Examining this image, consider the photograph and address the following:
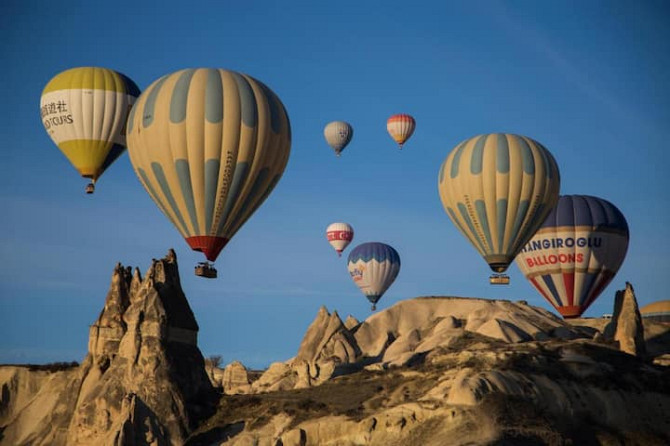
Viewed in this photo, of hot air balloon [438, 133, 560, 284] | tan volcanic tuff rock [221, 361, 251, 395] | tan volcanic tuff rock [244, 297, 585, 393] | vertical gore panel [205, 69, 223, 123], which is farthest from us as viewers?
tan volcanic tuff rock [221, 361, 251, 395]

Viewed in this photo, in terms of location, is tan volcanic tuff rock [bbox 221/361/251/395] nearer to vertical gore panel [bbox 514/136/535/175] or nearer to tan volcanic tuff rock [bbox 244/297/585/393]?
tan volcanic tuff rock [bbox 244/297/585/393]

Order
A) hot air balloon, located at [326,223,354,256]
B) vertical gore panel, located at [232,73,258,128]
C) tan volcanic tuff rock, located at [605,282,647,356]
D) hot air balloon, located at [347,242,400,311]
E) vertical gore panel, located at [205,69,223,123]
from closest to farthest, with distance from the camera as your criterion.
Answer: vertical gore panel, located at [205,69,223,123], vertical gore panel, located at [232,73,258,128], tan volcanic tuff rock, located at [605,282,647,356], hot air balloon, located at [347,242,400,311], hot air balloon, located at [326,223,354,256]

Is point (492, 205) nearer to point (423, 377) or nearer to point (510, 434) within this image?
point (423, 377)

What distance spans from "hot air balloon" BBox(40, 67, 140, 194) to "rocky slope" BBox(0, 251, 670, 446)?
13336 mm

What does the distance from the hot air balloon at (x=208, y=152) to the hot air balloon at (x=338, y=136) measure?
59.7 meters

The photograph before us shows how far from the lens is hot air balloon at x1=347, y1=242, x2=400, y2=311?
146 m

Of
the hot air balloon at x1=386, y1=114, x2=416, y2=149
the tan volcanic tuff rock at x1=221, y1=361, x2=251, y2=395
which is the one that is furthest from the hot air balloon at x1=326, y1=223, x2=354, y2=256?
the tan volcanic tuff rock at x1=221, y1=361, x2=251, y2=395

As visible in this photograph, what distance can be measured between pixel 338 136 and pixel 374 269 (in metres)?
17.0

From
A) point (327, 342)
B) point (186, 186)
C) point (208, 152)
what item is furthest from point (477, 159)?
point (327, 342)

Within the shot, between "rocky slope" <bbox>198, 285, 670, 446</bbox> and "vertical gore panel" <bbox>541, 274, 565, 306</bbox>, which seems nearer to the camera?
"rocky slope" <bbox>198, 285, 670, 446</bbox>

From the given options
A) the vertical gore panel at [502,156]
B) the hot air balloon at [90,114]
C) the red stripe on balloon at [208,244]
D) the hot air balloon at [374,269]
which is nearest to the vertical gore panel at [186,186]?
the red stripe on balloon at [208,244]

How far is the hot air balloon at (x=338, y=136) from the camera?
481 feet

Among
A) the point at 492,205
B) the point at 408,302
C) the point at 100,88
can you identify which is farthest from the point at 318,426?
the point at 408,302

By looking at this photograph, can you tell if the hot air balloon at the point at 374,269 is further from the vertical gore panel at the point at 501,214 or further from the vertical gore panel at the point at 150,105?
the vertical gore panel at the point at 150,105
